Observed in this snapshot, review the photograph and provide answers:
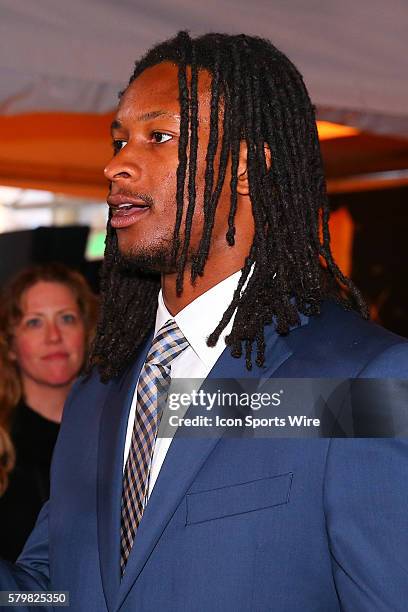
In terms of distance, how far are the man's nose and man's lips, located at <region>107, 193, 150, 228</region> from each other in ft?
0.09

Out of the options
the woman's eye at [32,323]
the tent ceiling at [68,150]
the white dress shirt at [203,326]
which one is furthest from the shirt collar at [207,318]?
the tent ceiling at [68,150]

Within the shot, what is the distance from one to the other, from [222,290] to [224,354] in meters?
0.11

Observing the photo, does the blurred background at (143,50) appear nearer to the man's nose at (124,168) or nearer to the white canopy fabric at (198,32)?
the white canopy fabric at (198,32)

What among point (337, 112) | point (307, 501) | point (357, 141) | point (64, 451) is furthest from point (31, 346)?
point (357, 141)

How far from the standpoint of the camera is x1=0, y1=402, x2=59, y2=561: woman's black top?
2527 millimetres

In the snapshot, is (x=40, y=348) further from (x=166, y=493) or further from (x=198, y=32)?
(x=166, y=493)

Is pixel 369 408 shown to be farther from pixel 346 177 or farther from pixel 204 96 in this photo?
pixel 346 177

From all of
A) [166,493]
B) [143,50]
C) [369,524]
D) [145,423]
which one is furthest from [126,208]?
[143,50]

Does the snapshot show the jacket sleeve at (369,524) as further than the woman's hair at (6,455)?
No

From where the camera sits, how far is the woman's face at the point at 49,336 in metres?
3.27

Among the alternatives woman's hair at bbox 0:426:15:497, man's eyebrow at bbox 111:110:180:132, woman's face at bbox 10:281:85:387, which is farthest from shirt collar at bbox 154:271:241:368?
woman's face at bbox 10:281:85:387

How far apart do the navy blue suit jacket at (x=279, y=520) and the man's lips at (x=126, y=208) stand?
26cm

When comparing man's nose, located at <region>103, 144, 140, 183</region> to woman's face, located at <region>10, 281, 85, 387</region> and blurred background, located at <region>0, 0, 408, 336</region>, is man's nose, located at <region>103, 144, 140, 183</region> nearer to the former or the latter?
blurred background, located at <region>0, 0, 408, 336</region>

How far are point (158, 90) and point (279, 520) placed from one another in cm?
68
